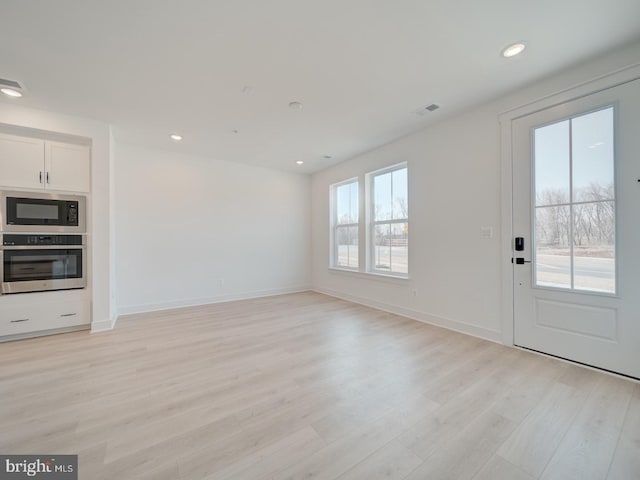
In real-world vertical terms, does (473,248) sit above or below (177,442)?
above

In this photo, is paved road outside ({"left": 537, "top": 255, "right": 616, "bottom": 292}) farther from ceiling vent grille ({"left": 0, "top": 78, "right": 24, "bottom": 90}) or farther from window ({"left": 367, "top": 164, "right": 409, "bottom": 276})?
ceiling vent grille ({"left": 0, "top": 78, "right": 24, "bottom": 90})

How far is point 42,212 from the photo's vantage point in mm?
3244

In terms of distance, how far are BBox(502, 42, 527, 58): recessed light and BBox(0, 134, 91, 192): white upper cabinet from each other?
4.82m

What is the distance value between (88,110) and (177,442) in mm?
3729

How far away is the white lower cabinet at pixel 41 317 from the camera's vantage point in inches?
120

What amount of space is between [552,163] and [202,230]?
5.10 m

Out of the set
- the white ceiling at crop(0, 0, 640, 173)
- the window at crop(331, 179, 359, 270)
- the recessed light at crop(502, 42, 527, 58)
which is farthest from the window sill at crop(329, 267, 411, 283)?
the recessed light at crop(502, 42, 527, 58)

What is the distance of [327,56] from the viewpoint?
226 cm

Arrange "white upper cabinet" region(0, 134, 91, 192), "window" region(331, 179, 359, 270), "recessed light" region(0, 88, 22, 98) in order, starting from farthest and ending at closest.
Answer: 1. "window" region(331, 179, 359, 270)
2. "white upper cabinet" region(0, 134, 91, 192)
3. "recessed light" region(0, 88, 22, 98)

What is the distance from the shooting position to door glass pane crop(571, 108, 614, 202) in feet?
7.46

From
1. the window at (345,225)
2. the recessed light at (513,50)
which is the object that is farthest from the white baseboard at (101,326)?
the recessed light at (513,50)

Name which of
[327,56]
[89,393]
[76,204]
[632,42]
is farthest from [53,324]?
[632,42]

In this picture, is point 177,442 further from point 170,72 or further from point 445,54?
point 445,54

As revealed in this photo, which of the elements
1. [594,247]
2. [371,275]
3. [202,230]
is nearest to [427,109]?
[594,247]
